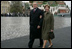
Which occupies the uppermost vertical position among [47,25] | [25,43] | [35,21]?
[35,21]

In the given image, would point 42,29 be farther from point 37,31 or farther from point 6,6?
point 6,6

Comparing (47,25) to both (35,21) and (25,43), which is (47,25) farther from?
(25,43)

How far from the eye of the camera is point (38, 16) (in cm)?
495

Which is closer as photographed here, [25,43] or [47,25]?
[47,25]

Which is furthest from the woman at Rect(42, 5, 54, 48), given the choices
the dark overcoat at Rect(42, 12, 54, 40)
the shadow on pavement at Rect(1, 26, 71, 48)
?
the shadow on pavement at Rect(1, 26, 71, 48)

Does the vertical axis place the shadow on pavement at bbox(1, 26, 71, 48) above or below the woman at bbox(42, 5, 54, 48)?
below

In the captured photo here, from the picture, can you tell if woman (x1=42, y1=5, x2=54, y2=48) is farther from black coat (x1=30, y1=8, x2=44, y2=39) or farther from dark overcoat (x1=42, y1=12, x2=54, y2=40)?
black coat (x1=30, y1=8, x2=44, y2=39)

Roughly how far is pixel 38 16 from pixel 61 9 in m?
72.1

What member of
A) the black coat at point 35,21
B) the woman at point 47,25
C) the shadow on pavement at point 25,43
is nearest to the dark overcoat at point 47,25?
the woman at point 47,25

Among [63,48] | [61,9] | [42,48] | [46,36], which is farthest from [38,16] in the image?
[61,9]

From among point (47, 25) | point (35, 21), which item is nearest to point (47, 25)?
point (47, 25)

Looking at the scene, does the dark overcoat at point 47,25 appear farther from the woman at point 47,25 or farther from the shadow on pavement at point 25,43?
the shadow on pavement at point 25,43

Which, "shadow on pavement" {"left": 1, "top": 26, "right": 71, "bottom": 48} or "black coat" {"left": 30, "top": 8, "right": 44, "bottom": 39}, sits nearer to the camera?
"black coat" {"left": 30, "top": 8, "right": 44, "bottom": 39}

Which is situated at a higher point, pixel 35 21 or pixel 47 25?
pixel 35 21
